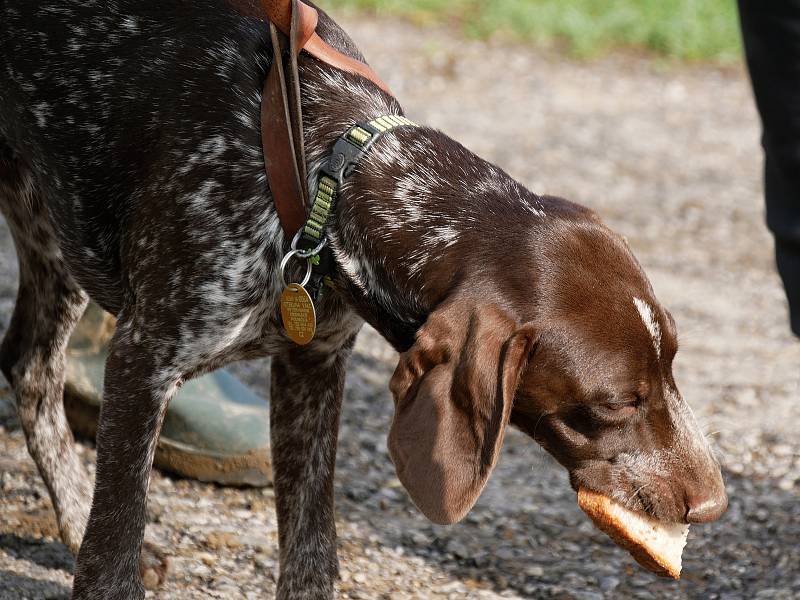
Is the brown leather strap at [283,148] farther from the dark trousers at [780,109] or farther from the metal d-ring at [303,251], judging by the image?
the dark trousers at [780,109]

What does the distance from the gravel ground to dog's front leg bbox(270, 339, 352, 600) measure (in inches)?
9.7

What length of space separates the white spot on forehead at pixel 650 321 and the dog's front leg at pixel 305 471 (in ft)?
3.12

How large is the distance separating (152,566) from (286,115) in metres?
1.41

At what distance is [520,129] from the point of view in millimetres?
9000

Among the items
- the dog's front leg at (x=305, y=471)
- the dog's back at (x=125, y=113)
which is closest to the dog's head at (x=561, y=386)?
the dog's back at (x=125, y=113)

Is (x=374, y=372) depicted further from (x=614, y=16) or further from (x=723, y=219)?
(x=614, y=16)

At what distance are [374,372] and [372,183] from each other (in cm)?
247

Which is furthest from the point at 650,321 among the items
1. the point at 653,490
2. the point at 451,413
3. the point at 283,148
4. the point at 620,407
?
the point at 283,148

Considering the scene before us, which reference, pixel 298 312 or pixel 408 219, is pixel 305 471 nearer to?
pixel 298 312

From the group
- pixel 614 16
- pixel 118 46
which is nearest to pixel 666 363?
pixel 118 46

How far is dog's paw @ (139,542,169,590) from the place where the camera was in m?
3.62

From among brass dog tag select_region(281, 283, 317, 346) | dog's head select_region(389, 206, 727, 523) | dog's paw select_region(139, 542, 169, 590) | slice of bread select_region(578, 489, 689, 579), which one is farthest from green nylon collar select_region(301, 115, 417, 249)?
Result: dog's paw select_region(139, 542, 169, 590)

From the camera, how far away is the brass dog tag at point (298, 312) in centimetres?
299

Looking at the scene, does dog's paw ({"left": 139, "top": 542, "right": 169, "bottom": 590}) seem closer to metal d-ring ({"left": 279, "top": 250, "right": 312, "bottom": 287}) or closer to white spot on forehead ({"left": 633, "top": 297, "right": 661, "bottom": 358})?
metal d-ring ({"left": 279, "top": 250, "right": 312, "bottom": 287})
